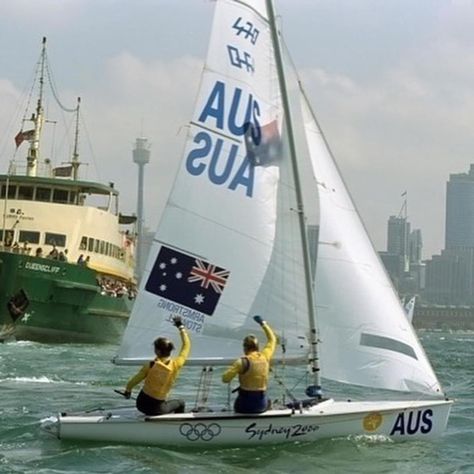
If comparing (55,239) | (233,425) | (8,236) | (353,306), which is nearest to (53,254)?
(55,239)

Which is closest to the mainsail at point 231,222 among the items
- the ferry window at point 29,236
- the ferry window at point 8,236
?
the ferry window at point 8,236

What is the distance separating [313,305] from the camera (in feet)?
47.8

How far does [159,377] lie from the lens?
43.9ft

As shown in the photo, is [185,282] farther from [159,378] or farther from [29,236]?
[29,236]

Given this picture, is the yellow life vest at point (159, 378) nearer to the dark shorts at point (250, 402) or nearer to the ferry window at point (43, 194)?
the dark shorts at point (250, 402)

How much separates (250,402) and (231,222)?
255 cm

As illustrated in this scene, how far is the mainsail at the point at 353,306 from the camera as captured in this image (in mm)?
14367

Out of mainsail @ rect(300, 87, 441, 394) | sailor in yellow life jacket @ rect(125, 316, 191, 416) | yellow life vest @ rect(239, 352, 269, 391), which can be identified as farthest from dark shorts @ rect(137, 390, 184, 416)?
mainsail @ rect(300, 87, 441, 394)

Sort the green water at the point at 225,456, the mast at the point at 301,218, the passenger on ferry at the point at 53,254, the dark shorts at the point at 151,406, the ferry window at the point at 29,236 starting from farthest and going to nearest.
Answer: the ferry window at the point at 29,236 < the passenger on ferry at the point at 53,254 < the mast at the point at 301,218 < the dark shorts at the point at 151,406 < the green water at the point at 225,456

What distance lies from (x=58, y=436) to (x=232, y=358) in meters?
2.46

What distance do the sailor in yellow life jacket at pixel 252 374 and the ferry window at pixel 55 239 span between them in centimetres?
2965

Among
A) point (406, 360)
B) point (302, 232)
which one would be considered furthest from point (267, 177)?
point (406, 360)

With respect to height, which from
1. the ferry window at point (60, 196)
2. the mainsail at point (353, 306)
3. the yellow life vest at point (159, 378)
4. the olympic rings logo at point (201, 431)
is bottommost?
the olympic rings logo at point (201, 431)

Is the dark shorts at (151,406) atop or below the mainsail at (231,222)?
below
